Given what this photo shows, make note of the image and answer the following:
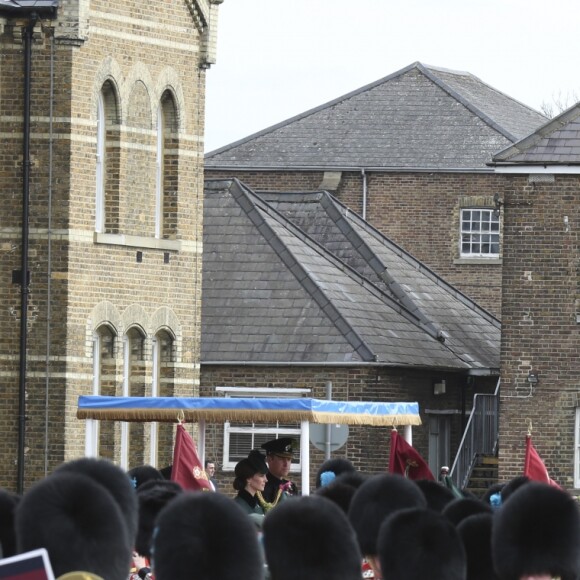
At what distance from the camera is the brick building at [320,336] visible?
34469 mm

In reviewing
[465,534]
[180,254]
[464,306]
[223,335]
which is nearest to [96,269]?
[180,254]

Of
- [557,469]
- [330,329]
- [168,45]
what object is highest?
[168,45]

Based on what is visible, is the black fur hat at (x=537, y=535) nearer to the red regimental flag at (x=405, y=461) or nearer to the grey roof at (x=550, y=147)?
the red regimental flag at (x=405, y=461)

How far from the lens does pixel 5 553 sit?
10891 mm

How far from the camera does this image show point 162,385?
30.6 m

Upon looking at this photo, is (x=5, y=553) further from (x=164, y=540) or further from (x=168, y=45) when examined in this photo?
(x=168, y=45)

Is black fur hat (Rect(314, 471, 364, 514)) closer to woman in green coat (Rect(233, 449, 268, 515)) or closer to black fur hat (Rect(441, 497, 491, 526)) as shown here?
black fur hat (Rect(441, 497, 491, 526))

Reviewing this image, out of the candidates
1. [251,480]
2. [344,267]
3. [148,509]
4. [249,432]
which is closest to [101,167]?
[249,432]

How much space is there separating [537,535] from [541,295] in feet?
75.1

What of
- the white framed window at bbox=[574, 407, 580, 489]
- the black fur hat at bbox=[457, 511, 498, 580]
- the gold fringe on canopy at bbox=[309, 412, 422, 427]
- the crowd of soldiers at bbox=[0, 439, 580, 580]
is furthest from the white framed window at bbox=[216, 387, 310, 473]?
the black fur hat at bbox=[457, 511, 498, 580]

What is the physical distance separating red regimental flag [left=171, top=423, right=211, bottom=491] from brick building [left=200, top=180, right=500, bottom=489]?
49.8ft

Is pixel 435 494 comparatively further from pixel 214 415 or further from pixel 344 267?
pixel 344 267

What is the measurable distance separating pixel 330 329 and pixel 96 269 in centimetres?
711

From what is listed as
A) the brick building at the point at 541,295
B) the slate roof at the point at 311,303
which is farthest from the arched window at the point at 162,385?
the brick building at the point at 541,295
